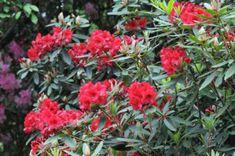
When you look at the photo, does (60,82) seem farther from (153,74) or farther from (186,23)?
(186,23)

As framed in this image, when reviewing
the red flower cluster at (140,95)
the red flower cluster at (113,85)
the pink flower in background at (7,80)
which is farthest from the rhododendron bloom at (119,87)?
the pink flower in background at (7,80)

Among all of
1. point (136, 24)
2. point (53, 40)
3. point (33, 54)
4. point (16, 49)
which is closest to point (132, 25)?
point (136, 24)

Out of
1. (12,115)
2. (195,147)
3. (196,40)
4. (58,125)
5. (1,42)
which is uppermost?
(196,40)

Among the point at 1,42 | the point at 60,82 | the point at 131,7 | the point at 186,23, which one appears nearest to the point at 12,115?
the point at 1,42

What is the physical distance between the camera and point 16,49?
5.30 m

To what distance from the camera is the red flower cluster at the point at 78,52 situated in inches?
130

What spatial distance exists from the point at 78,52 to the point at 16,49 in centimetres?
212

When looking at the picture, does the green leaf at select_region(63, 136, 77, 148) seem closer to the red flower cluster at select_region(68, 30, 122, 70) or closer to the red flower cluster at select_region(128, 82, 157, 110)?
the red flower cluster at select_region(128, 82, 157, 110)

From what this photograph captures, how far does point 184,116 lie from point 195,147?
159 mm

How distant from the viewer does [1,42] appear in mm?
5203

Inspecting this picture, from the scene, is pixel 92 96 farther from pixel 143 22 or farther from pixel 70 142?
pixel 143 22

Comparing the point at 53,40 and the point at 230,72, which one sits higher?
the point at 230,72

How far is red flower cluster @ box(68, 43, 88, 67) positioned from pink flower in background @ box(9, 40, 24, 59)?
195 centimetres

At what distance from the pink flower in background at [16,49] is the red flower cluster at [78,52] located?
195 centimetres
